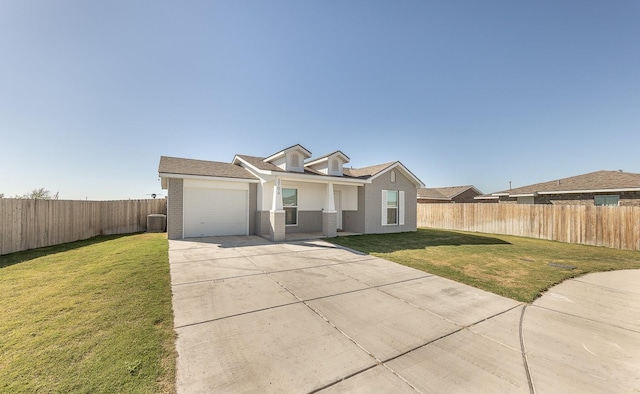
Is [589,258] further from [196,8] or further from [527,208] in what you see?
[196,8]

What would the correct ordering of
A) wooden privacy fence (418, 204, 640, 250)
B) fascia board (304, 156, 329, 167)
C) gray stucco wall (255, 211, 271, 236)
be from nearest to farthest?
1. wooden privacy fence (418, 204, 640, 250)
2. gray stucco wall (255, 211, 271, 236)
3. fascia board (304, 156, 329, 167)

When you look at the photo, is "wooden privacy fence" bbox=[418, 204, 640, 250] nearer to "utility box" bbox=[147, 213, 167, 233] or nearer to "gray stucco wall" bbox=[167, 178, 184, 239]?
"gray stucco wall" bbox=[167, 178, 184, 239]

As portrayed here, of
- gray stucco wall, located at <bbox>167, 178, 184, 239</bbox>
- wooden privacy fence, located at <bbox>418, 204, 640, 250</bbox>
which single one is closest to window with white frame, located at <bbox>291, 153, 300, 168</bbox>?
gray stucco wall, located at <bbox>167, 178, 184, 239</bbox>

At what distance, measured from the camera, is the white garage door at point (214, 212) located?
11836 millimetres

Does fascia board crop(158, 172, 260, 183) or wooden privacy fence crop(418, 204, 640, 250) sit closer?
fascia board crop(158, 172, 260, 183)

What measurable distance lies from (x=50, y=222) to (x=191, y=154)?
7.00 m

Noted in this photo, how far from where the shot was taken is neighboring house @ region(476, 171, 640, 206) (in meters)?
15.8

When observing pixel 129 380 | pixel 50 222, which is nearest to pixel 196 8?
pixel 50 222

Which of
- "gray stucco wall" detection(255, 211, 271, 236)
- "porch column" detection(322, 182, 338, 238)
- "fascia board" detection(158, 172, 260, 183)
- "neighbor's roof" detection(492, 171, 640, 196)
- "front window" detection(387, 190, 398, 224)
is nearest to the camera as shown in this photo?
"fascia board" detection(158, 172, 260, 183)

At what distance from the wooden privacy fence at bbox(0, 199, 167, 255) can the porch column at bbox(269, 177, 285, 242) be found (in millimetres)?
9088

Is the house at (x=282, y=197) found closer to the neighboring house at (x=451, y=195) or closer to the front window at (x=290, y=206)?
the front window at (x=290, y=206)

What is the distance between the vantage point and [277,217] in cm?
1137

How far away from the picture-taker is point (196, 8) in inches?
352

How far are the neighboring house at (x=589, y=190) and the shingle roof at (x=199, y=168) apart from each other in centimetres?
2329
